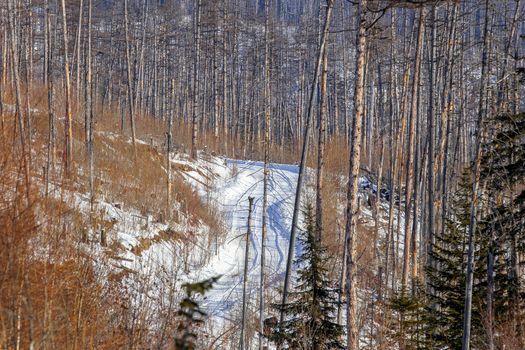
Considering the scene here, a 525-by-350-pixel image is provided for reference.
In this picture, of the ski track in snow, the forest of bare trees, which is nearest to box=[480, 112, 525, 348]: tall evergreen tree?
the forest of bare trees

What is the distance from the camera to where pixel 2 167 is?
439 centimetres

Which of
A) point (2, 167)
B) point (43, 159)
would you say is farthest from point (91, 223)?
point (2, 167)

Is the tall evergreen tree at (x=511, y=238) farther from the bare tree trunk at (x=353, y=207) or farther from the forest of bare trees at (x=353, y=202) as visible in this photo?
the bare tree trunk at (x=353, y=207)

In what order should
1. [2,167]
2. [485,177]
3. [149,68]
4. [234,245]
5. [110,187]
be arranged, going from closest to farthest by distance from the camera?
1. [2,167]
2. [485,177]
3. [110,187]
4. [234,245]
5. [149,68]

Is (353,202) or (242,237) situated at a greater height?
(242,237)

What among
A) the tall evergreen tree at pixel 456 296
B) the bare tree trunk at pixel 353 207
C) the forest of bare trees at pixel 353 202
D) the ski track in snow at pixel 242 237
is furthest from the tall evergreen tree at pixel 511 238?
the ski track in snow at pixel 242 237

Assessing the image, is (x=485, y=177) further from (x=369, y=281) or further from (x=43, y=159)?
(x=43, y=159)

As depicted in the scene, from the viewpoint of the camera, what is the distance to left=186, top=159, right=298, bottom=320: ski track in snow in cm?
1145

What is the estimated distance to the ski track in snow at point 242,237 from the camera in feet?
37.6

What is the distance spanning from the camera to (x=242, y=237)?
48.8ft

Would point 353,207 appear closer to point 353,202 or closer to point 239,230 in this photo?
point 353,202

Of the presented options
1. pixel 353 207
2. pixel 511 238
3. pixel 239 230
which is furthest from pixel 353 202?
pixel 239 230

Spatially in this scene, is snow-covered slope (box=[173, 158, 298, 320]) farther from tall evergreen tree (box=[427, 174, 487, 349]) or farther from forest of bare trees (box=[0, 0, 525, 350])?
tall evergreen tree (box=[427, 174, 487, 349])

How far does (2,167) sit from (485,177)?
550 centimetres
